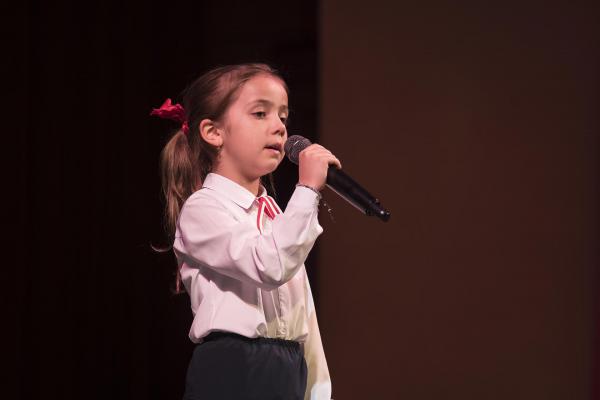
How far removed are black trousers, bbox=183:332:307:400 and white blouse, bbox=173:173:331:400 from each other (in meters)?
0.02

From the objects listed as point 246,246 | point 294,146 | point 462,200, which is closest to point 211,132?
point 294,146

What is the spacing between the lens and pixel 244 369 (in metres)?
1.16

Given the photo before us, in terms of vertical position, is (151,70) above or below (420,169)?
above

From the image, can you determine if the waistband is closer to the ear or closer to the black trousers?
the black trousers

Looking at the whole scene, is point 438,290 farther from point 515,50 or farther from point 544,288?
point 515,50

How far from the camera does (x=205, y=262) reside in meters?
1.17

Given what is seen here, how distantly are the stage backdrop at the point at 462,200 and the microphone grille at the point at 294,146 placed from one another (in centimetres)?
103

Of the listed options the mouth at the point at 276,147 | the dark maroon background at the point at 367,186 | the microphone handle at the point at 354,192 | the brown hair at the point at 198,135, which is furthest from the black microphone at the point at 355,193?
the dark maroon background at the point at 367,186

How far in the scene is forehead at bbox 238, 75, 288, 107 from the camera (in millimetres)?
1260

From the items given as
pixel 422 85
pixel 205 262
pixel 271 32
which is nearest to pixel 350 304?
pixel 422 85

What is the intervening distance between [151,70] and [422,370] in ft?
4.08

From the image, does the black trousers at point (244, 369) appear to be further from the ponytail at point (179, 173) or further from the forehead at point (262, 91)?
the forehead at point (262, 91)

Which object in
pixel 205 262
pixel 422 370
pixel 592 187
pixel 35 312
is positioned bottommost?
pixel 422 370

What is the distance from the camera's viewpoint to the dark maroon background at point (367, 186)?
214 centimetres
